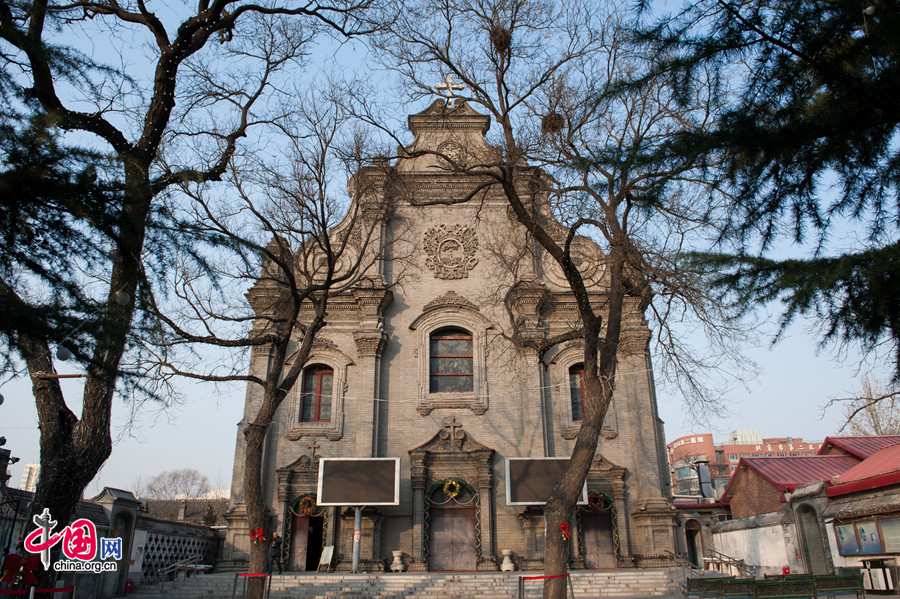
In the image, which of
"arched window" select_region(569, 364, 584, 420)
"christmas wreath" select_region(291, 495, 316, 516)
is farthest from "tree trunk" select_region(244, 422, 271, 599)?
"arched window" select_region(569, 364, 584, 420)

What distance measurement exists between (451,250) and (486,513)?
850 centimetres

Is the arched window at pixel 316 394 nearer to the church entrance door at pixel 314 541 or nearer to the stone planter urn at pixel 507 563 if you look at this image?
the church entrance door at pixel 314 541

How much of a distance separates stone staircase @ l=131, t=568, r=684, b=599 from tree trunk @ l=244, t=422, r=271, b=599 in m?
3.88

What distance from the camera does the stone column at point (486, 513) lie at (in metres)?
18.7

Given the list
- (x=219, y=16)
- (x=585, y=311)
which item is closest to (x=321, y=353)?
(x=585, y=311)

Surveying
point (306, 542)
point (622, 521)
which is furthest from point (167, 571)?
point (622, 521)

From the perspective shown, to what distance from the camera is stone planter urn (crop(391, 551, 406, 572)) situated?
722 inches

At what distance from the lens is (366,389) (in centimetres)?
2059

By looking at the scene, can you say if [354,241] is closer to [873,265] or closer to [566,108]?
[566,108]

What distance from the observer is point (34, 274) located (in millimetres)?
4242

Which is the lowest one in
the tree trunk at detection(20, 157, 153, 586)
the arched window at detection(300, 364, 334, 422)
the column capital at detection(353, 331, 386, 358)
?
the tree trunk at detection(20, 157, 153, 586)

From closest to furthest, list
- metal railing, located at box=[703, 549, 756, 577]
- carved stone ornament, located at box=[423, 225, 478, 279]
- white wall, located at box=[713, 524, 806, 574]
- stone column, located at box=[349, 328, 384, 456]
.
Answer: white wall, located at box=[713, 524, 806, 574] → metal railing, located at box=[703, 549, 756, 577] → stone column, located at box=[349, 328, 384, 456] → carved stone ornament, located at box=[423, 225, 478, 279]

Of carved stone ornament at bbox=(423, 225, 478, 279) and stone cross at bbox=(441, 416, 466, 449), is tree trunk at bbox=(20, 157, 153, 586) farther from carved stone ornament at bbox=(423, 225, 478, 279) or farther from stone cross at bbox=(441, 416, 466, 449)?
carved stone ornament at bbox=(423, 225, 478, 279)

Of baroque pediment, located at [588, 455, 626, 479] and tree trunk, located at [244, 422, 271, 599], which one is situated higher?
baroque pediment, located at [588, 455, 626, 479]
